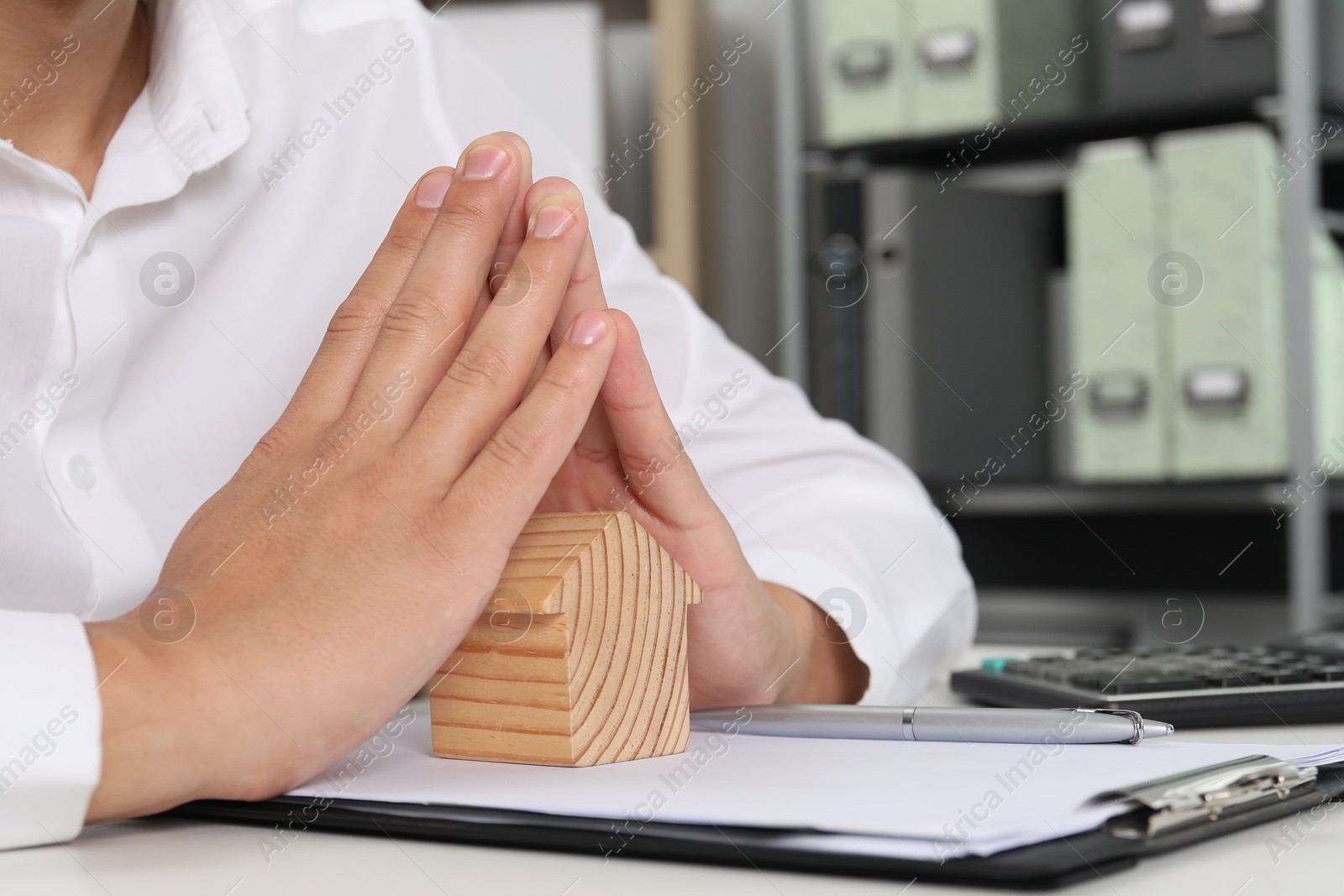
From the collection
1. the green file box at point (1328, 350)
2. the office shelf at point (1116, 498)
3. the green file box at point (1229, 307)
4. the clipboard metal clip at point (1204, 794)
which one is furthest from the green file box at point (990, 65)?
the clipboard metal clip at point (1204, 794)

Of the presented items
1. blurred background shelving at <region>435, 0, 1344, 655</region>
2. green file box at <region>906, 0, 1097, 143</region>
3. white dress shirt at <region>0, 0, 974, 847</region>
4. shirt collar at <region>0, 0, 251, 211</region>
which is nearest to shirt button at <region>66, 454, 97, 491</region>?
white dress shirt at <region>0, 0, 974, 847</region>

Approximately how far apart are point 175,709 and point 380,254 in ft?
0.69

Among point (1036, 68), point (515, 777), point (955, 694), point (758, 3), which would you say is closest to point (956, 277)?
point (1036, 68)

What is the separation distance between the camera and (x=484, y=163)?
19.6 inches

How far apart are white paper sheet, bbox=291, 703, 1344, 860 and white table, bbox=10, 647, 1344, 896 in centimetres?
1

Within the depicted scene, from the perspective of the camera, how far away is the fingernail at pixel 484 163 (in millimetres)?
499

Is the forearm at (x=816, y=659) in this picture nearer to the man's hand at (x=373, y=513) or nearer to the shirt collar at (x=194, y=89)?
Result: the man's hand at (x=373, y=513)

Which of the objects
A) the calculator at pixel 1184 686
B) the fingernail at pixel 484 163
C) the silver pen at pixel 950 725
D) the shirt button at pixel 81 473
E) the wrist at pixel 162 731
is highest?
the fingernail at pixel 484 163

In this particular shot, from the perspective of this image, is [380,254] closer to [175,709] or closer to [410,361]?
[410,361]

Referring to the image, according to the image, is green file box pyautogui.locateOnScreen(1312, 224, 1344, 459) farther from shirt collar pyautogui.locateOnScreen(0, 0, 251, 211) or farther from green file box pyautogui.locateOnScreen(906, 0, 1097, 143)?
shirt collar pyautogui.locateOnScreen(0, 0, 251, 211)

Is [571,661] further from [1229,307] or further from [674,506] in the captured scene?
[1229,307]

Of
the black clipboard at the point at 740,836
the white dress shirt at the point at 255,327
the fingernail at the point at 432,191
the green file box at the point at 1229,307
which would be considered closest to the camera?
the black clipboard at the point at 740,836

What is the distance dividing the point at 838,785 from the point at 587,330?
7.5 inches

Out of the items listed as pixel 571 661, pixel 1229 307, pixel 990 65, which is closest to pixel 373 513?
pixel 571 661
